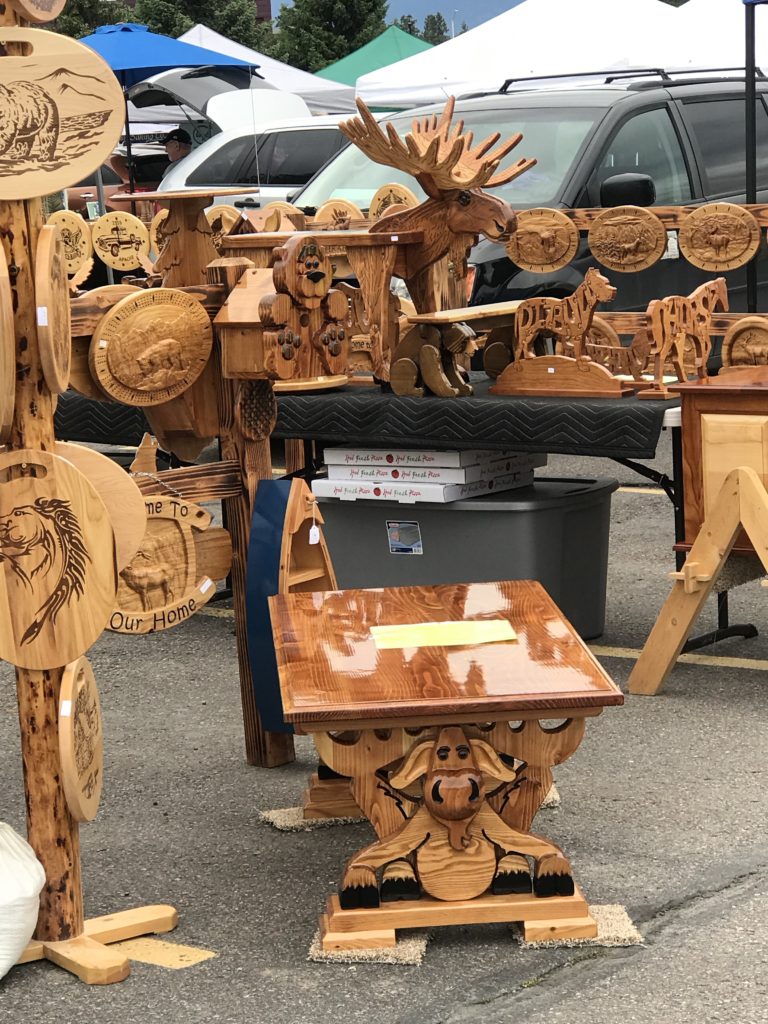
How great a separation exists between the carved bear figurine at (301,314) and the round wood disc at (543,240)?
84.4 inches

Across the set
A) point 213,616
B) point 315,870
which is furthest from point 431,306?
point 315,870

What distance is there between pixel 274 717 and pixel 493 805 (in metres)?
1.12

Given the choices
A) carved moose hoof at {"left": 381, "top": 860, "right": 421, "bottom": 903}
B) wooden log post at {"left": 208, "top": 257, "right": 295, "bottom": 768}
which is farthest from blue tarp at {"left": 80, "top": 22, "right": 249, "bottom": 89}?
carved moose hoof at {"left": 381, "top": 860, "right": 421, "bottom": 903}

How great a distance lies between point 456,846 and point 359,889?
0.73 ft

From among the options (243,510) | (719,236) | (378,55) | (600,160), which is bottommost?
(243,510)

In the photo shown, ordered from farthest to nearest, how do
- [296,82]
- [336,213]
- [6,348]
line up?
[296,82] < [336,213] < [6,348]

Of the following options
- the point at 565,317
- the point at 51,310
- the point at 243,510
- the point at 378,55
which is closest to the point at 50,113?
the point at 51,310

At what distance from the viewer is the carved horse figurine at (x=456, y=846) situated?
3232 mm

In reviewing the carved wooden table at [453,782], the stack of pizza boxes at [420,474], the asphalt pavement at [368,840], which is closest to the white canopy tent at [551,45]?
→ the stack of pizza boxes at [420,474]

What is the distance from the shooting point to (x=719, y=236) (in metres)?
5.80

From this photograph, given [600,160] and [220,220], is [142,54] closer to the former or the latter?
[600,160]

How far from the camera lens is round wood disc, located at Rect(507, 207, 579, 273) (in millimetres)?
6078

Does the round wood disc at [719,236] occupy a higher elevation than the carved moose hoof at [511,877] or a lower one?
higher

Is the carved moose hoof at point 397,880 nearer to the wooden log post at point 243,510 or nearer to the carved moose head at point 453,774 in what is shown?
the carved moose head at point 453,774
